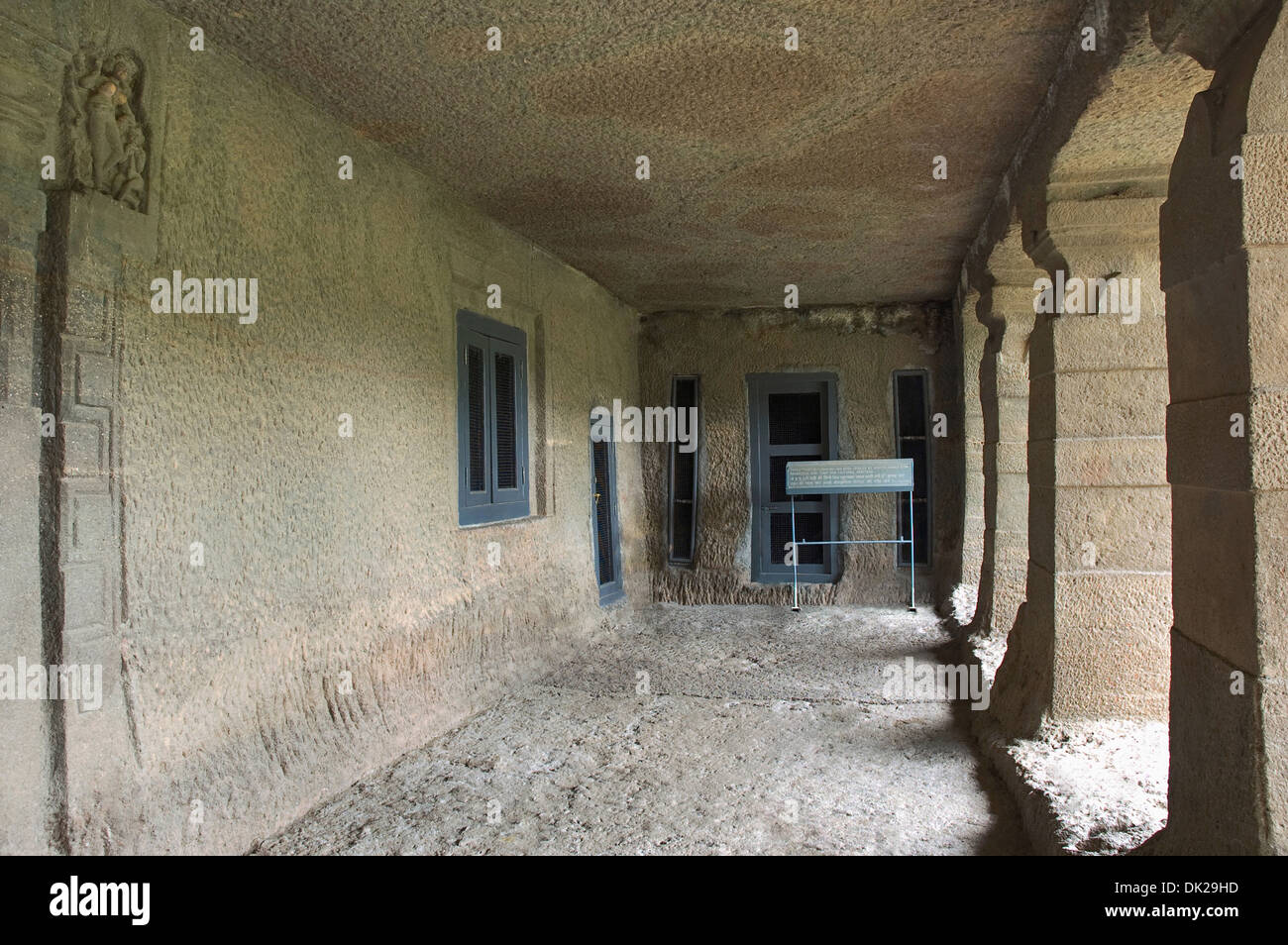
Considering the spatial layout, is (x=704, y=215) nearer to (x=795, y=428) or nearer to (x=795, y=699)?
(x=795, y=699)

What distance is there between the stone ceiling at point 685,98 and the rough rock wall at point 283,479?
10.3 inches

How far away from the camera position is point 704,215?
476cm

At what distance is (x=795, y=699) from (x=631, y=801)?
157 cm

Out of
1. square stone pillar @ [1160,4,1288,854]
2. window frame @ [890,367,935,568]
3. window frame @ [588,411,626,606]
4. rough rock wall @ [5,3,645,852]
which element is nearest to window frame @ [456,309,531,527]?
rough rock wall @ [5,3,645,852]

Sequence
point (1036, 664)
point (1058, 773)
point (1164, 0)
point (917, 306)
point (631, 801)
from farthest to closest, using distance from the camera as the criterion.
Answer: point (917, 306) → point (1036, 664) → point (631, 801) → point (1058, 773) → point (1164, 0)

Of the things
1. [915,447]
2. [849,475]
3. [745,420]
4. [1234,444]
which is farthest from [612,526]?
[1234,444]

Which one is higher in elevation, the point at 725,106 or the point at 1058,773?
the point at 725,106

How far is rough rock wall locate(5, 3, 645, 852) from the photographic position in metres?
2.49

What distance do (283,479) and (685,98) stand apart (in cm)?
205

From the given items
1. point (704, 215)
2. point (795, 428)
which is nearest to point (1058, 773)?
point (704, 215)

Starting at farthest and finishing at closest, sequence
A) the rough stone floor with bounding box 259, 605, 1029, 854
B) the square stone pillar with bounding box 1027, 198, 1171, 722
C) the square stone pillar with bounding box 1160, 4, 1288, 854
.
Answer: the square stone pillar with bounding box 1027, 198, 1171, 722
the rough stone floor with bounding box 259, 605, 1029, 854
the square stone pillar with bounding box 1160, 4, 1288, 854

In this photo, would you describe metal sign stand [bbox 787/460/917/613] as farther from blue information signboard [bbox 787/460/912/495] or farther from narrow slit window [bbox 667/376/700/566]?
narrow slit window [bbox 667/376/700/566]

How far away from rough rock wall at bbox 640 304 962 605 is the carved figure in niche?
18.4 ft

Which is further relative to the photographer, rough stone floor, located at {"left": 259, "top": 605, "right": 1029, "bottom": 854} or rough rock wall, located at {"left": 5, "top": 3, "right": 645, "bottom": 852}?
rough stone floor, located at {"left": 259, "top": 605, "right": 1029, "bottom": 854}
